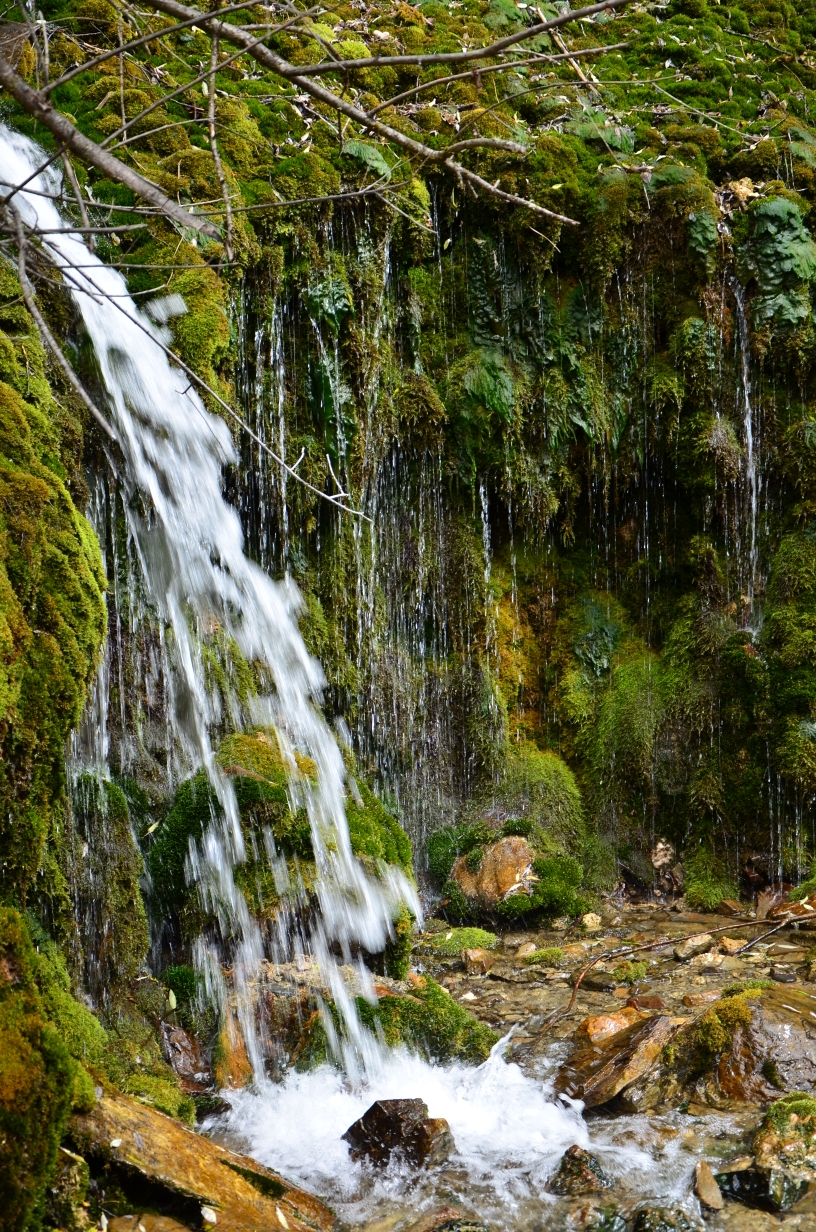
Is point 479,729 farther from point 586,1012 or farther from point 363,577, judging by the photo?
point 586,1012

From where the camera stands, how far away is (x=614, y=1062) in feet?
14.4

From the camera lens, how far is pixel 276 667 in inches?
282

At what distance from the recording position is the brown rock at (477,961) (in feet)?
20.9

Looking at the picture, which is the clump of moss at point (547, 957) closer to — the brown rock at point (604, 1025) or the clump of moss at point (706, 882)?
the brown rock at point (604, 1025)

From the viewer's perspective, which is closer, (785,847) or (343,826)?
(343,826)

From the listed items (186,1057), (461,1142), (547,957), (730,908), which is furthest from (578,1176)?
(730,908)

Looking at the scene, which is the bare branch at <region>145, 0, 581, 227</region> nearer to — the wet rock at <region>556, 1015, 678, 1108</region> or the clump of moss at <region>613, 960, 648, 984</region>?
the wet rock at <region>556, 1015, 678, 1108</region>

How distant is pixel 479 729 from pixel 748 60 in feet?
26.7

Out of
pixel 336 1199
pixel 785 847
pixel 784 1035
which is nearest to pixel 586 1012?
pixel 784 1035

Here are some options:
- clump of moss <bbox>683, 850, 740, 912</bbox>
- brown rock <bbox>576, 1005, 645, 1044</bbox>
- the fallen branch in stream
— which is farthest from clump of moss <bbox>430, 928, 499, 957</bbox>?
clump of moss <bbox>683, 850, 740, 912</bbox>

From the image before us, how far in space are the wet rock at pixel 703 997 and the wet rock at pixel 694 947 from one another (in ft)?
2.43

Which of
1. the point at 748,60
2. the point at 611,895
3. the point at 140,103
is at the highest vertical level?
the point at 748,60

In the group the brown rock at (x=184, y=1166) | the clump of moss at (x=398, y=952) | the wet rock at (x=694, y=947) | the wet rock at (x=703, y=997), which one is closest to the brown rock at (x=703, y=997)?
the wet rock at (x=703, y=997)

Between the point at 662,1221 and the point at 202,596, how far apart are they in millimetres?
4425
